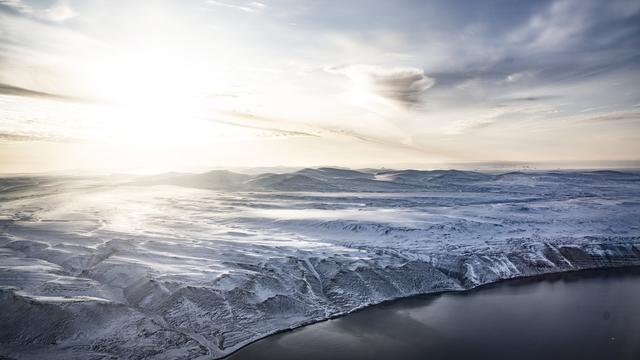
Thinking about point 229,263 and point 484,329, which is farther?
point 229,263

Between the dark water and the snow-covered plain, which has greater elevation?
the snow-covered plain

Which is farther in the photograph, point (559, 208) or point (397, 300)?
point (559, 208)

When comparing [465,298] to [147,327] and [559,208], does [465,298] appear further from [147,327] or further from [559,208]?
[559,208]

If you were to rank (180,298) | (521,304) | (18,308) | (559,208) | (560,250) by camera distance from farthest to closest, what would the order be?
(559,208), (560,250), (521,304), (180,298), (18,308)

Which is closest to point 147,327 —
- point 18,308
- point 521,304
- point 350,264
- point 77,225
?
point 18,308

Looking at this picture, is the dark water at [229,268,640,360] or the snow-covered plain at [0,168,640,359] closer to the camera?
the dark water at [229,268,640,360]
